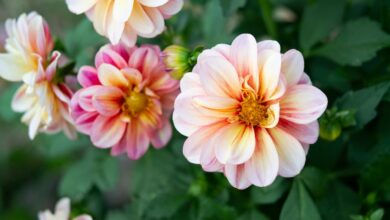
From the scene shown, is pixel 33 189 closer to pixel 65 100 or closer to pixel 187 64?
pixel 65 100

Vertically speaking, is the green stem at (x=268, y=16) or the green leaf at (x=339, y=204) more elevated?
the green stem at (x=268, y=16)

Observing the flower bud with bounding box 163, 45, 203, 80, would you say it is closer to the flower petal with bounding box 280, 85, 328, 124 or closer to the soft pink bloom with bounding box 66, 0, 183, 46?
the soft pink bloom with bounding box 66, 0, 183, 46

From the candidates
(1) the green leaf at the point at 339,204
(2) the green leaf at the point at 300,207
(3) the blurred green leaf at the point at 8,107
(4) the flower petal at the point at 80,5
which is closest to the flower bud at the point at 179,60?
(4) the flower petal at the point at 80,5

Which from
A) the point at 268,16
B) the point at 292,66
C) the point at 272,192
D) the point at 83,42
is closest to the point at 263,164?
the point at 292,66

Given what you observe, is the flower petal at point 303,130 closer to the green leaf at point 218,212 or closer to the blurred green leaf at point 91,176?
the green leaf at point 218,212

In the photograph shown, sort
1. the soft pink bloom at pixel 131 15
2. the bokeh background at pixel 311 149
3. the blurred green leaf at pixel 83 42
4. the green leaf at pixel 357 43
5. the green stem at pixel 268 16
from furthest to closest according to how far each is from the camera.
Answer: the blurred green leaf at pixel 83 42
the green stem at pixel 268 16
the green leaf at pixel 357 43
the bokeh background at pixel 311 149
the soft pink bloom at pixel 131 15

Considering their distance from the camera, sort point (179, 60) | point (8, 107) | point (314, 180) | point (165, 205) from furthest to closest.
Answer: point (8, 107)
point (165, 205)
point (314, 180)
point (179, 60)

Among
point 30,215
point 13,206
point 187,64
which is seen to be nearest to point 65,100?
point 187,64

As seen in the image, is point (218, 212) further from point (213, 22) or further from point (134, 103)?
point (213, 22)
